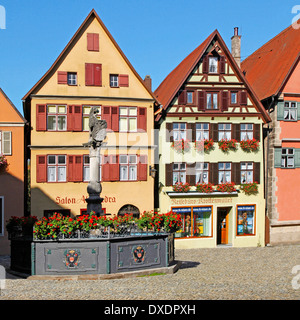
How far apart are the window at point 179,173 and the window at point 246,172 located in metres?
3.36

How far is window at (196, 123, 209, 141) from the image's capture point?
23.1 m

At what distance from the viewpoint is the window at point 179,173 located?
74.4 ft

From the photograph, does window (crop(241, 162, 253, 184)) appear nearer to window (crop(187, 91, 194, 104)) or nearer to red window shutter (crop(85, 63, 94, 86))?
window (crop(187, 91, 194, 104))


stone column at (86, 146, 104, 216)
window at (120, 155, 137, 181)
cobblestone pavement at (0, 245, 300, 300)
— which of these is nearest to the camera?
cobblestone pavement at (0, 245, 300, 300)

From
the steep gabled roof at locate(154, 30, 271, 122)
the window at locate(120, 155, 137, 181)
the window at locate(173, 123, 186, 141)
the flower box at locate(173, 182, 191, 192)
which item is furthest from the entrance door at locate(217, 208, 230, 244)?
the steep gabled roof at locate(154, 30, 271, 122)

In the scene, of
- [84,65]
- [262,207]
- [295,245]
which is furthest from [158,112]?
[295,245]

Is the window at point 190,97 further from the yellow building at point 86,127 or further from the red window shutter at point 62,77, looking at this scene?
the red window shutter at point 62,77

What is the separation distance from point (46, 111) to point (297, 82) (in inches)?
549

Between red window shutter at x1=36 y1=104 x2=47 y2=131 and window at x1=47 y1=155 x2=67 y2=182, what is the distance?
1.48 metres

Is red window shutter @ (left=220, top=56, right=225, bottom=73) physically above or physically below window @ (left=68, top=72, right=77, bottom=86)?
above

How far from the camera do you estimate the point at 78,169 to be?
2109cm

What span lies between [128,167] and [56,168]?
3.64 meters

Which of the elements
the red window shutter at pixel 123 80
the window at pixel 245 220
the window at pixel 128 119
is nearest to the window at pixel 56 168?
the window at pixel 128 119

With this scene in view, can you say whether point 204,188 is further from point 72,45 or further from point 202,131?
point 72,45
